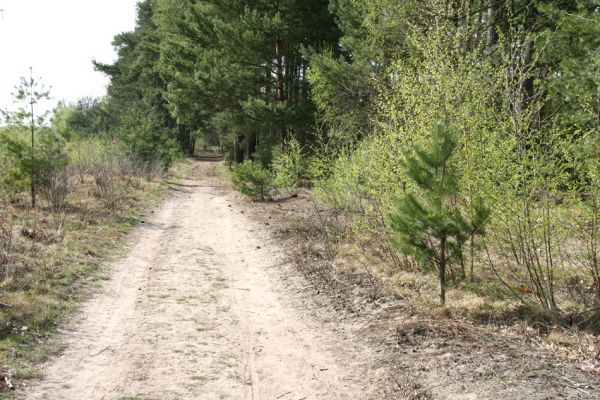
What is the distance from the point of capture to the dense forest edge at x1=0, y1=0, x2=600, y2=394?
18.7 ft

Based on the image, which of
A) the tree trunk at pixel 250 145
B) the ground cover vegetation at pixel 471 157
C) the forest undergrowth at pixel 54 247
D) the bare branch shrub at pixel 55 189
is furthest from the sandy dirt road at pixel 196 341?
the tree trunk at pixel 250 145

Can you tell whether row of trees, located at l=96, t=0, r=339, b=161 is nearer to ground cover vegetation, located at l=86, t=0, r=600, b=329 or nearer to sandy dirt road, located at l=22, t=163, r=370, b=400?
ground cover vegetation, located at l=86, t=0, r=600, b=329

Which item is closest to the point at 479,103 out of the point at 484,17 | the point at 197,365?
the point at 197,365

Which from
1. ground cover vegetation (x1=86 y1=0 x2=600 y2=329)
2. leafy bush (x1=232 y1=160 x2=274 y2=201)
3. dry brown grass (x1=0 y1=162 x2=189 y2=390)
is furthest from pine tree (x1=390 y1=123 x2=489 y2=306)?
leafy bush (x1=232 y1=160 x2=274 y2=201)

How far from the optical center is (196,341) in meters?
5.74

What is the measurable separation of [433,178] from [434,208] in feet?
1.27

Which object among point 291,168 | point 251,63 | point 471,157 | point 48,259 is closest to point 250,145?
point 251,63

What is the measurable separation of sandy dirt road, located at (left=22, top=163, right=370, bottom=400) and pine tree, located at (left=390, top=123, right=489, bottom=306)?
1616 millimetres

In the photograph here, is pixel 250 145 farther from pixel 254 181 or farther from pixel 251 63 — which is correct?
pixel 254 181

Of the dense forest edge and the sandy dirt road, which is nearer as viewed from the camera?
the sandy dirt road

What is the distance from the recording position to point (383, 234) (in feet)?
28.6

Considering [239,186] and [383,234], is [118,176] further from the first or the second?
[383,234]

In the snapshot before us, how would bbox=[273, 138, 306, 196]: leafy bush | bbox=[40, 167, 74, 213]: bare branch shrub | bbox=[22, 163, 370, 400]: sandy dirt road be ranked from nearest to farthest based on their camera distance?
bbox=[22, 163, 370, 400]: sandy dirt road
bbox=[40, 167, 74, 213]: bare branch shrub
bbox=[273, 138, 306, 196]: leafy bush

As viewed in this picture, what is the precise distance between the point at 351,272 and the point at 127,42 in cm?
3936
